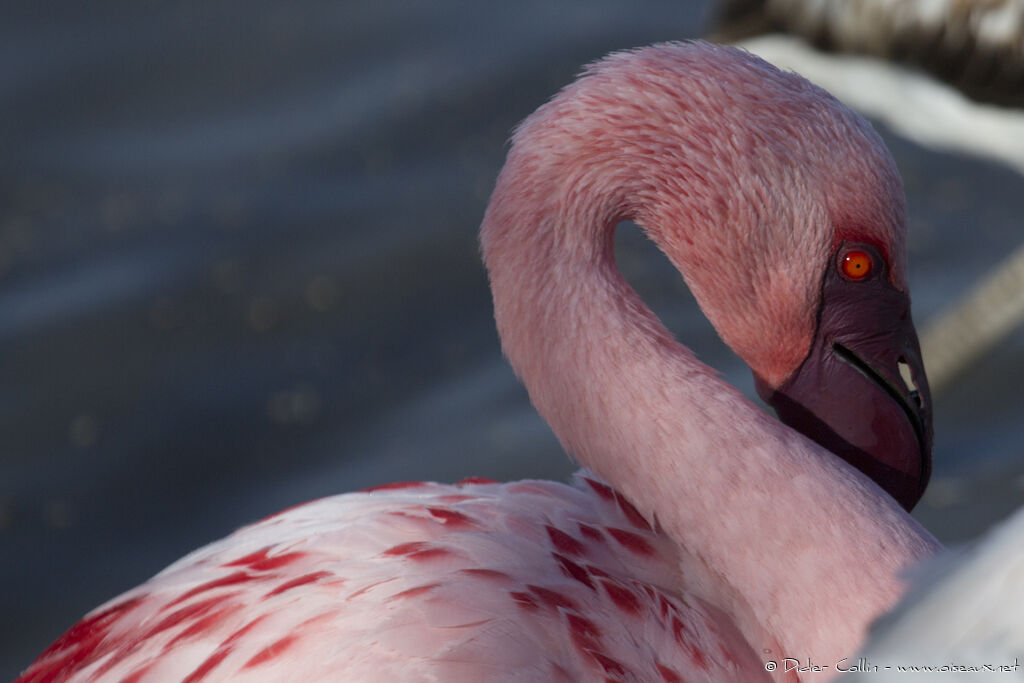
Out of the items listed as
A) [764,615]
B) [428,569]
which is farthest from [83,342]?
[764,615]

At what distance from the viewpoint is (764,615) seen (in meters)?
2.10

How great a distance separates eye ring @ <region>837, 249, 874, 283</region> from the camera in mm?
2143

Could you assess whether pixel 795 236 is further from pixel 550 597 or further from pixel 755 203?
pixel 550 597

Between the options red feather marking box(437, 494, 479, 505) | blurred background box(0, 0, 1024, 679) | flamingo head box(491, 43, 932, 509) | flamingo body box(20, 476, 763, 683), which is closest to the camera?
flamingo body box(20, 476, 763, 683)

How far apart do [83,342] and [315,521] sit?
2.32m

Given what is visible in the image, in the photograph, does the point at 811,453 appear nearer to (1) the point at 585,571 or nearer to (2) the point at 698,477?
(2) the point at 698,477

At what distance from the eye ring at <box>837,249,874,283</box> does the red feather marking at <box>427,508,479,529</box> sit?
0.69 m

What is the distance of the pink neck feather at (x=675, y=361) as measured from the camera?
2.09 meters

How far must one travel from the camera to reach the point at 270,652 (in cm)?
201

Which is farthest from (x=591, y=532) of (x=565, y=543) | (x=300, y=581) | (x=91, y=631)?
(x=91, y=631)

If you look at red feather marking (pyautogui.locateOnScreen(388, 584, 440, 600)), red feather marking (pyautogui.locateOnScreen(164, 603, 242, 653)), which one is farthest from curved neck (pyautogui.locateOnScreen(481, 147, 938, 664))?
red feather marking (pyautogui.locateOnScreen(164, 603, 242, 653))

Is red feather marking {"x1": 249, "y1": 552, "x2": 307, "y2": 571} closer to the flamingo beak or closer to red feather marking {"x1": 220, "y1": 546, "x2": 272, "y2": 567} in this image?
red feather marking {"x1": 220, "y1": 546, "x2": 272, "y2": 567}

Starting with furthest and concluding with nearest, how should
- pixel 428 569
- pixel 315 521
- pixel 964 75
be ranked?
pixel 964 75 → pixel 315 521 → pixel 428 569

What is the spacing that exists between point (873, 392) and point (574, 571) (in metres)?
0.56
